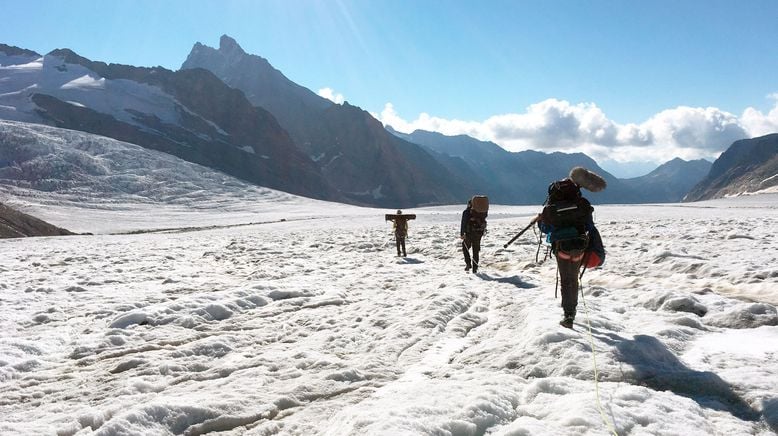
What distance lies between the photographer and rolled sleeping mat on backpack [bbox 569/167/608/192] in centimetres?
661

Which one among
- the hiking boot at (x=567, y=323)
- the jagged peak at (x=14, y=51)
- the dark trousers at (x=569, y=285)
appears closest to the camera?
the hiking boot at (x=567, y=323)

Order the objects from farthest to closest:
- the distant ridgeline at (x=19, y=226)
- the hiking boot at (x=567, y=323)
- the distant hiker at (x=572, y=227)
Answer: the distant ridgeline at (x=19, y=226), the distant hiker at (x=572, y=227), the hiking boot at (x=567, y=323)

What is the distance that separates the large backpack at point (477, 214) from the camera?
43.4 feet

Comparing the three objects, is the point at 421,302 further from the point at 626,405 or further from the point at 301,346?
the point at 626,405

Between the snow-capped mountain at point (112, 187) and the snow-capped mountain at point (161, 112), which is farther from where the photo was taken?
the snow-capped mountain at point (161, 112)

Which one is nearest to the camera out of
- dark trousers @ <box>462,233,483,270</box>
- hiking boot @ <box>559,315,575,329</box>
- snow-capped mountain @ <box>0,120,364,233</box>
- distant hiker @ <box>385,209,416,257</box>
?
hiking boot @ <box>559,315,575,329</box>

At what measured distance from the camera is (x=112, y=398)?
178 inches

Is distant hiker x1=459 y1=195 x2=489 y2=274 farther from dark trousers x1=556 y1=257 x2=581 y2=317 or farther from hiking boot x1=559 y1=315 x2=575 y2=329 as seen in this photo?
hiking boot x1=559 y1=315 x2=575 y2=329

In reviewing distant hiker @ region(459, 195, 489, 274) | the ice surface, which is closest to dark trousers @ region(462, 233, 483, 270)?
distant hiker @ region(459, 195, 489, 274)

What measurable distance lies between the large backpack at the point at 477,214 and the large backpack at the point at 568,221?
645cm

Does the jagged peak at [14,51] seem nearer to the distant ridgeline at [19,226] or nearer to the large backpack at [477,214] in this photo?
the distant ridgeline at [19,226]

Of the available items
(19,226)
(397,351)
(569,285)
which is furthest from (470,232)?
(19,226)

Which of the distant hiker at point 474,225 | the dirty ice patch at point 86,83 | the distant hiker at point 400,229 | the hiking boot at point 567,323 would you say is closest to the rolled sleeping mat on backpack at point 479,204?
the distant hiker at point 474,225

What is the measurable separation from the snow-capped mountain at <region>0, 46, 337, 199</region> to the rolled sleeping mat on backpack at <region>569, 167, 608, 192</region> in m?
142
